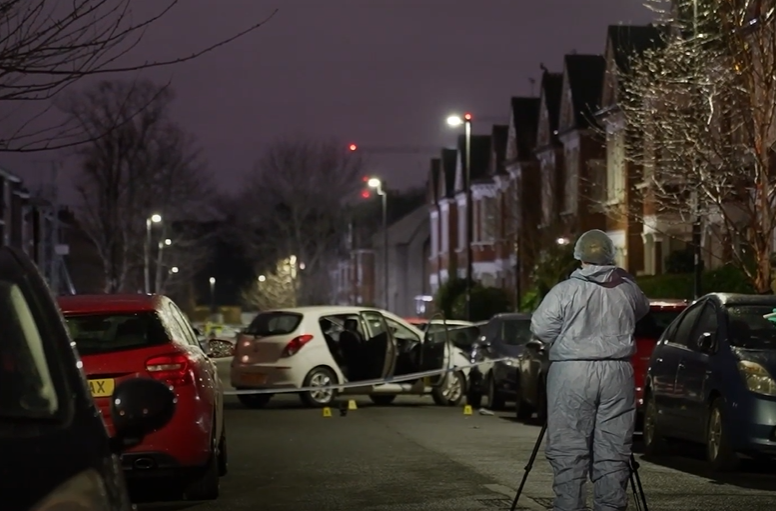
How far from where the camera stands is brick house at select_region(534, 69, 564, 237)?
4528 cm

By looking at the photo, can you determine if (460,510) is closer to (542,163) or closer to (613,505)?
(613,505)

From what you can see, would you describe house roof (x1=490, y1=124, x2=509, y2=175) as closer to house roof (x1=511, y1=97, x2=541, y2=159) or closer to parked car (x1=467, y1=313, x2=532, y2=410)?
house roof (x1=511, y1=97, x2=541, y2=159)

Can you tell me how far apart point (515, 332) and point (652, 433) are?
865 cm

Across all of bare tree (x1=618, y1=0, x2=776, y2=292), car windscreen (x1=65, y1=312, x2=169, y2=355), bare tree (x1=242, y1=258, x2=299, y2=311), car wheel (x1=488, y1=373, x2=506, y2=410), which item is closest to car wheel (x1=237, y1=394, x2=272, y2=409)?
car wheel (x1=488, y1=373, x2=506, y2=410)

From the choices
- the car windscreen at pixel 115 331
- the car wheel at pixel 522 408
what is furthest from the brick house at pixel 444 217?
the car windscreen at pixel 115 331

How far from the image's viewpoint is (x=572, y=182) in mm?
44656

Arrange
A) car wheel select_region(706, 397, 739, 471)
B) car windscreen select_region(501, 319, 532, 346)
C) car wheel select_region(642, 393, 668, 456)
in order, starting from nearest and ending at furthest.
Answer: car wheel select_region(706, 397, 739, 471) < car wheel select_region(642, 393, 668, 456) < car windscreen select_region(501, 319, 532, 346)

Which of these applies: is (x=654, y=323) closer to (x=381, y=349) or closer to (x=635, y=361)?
(x=635, y=361)

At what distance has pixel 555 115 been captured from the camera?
4941 centimetres

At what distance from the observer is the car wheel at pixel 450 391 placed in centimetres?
2420

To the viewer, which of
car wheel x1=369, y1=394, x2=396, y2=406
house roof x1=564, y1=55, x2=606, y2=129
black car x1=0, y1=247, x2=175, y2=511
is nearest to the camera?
black car x1=0, y1=247, x2=175, y2=511

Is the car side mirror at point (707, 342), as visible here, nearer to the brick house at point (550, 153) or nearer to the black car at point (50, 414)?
the black car at point (50, 414)

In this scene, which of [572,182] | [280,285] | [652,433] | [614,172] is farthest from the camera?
[280,285]

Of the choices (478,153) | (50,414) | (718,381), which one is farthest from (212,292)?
(50,414)
